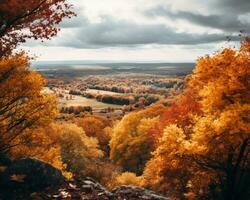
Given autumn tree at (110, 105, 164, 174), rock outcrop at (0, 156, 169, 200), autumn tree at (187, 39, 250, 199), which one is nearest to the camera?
rock outcrop at (0, 156, 169, 200)

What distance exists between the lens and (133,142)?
Result: 87.8 meters

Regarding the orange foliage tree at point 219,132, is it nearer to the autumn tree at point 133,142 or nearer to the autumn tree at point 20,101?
the autumn tree at point 20,101

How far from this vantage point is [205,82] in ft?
119

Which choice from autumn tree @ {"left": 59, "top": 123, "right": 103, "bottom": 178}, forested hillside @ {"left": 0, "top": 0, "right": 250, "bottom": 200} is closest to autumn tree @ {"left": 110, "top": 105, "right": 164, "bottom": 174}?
autumn tree @ {"left": 59, "top": 123, "right": 103, "bottom": 178}

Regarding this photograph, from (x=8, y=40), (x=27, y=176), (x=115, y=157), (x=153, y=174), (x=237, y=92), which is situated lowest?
(x=115, y=157)

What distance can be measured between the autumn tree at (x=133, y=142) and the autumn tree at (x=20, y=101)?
4867cm

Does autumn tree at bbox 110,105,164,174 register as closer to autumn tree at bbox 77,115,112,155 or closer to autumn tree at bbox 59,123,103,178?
autumn tree at bbox 59,123,103,178

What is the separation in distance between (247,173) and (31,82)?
2031 centimetres

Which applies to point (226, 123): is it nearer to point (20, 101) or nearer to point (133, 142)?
point (20, 101)

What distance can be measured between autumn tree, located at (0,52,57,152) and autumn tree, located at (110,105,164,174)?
4867cm

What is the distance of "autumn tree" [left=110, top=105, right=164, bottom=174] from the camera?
87.2 meters

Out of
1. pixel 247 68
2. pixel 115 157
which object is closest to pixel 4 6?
pixel 247 68

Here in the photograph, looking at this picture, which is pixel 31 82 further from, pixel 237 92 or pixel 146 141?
pixel 146 141

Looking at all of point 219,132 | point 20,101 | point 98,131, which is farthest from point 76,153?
point 98,131
